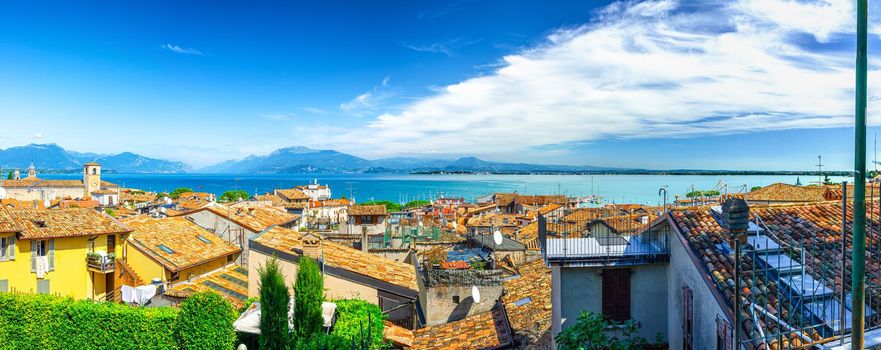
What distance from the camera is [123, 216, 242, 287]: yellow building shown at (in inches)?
843

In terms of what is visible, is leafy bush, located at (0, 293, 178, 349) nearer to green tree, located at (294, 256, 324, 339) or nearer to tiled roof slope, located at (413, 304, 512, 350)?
green tree, located at (294, 256, 324, 339)

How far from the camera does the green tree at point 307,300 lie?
11586 mm

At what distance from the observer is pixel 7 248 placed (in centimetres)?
2006

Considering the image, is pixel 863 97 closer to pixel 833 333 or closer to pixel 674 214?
pixel 833 333

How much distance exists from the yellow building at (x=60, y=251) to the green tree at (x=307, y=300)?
13.3 metres

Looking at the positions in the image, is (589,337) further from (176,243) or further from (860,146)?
(176,243)

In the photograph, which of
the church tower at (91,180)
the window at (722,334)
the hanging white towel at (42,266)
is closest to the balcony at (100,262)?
the hanging white towel at (42,266)

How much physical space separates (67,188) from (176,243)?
413 feet

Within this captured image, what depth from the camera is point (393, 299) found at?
14602 mm

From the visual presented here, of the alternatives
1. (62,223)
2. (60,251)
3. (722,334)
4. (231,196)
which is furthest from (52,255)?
(231,196)

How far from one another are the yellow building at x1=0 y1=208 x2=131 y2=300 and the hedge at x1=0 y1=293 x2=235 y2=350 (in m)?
6.87

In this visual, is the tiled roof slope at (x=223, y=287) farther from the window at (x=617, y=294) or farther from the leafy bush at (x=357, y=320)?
the window at (x=617, y=294)

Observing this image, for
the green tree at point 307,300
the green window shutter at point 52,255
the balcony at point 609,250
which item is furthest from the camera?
the green window shutter at point 52,255

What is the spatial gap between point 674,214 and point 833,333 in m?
3.79
